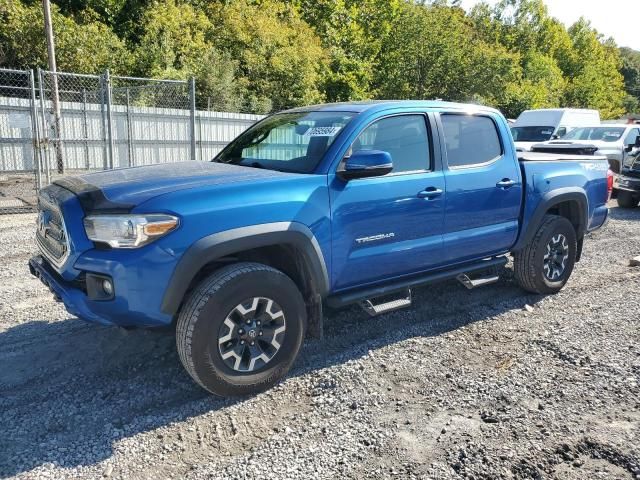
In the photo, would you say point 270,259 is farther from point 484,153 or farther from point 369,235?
point 484,153

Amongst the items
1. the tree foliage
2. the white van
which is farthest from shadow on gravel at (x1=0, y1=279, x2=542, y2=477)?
the tree foliage

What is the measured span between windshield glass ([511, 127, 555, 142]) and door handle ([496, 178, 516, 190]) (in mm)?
13491

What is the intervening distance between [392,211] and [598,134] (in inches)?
522

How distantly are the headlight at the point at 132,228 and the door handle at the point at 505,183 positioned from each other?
2947 millimetres

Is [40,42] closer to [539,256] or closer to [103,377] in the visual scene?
[103,377]

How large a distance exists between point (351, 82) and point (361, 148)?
22.2 metres

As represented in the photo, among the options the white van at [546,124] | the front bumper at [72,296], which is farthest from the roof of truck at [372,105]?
the white van at [546,124]

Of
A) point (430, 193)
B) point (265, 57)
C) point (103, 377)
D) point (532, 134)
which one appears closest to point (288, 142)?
point (430, 193)

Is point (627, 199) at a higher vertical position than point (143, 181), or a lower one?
lower

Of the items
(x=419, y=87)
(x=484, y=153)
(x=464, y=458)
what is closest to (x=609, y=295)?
(x=484, y=153)

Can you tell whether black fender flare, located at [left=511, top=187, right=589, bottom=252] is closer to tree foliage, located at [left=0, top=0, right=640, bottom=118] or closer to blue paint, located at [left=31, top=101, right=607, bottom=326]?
blue paint, located at [left=31, top=101, right=607, bottom=326]

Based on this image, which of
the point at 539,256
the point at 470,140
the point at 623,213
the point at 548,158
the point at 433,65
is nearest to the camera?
the point at 470,140

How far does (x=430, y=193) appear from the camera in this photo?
13.5 feet

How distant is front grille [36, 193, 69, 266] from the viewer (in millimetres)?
3238
